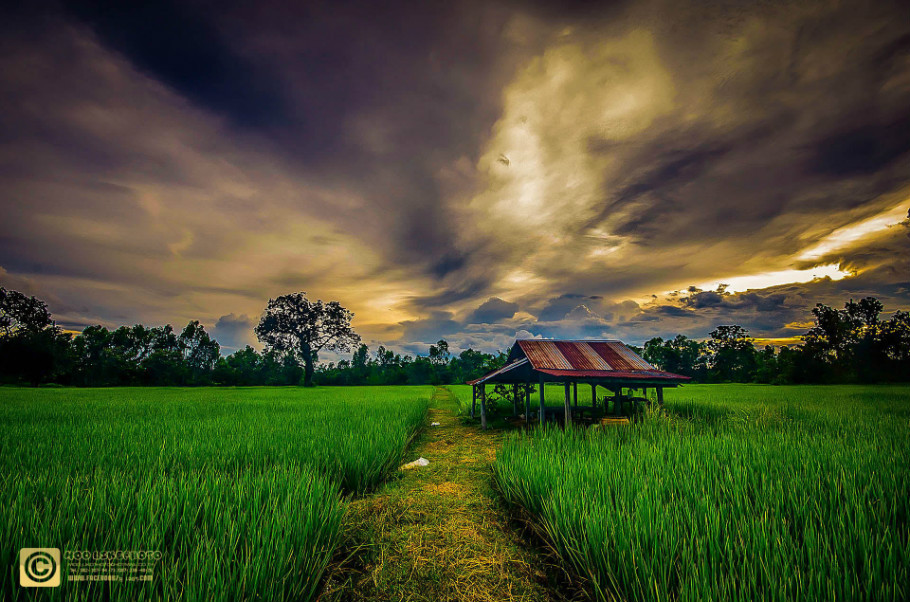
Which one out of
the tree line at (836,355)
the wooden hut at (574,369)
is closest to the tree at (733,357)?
the tree line at (836,355)

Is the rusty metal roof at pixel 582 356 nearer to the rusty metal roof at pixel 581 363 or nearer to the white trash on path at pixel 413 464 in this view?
the rusty metal roof at pixel 581 363

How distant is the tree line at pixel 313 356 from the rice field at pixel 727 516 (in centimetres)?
4063

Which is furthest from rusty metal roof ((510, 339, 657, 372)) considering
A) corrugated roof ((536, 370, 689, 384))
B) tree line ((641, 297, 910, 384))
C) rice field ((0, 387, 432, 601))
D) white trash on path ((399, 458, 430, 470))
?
tree line ((641, 297, 910, 384))

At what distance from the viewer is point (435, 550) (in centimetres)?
335

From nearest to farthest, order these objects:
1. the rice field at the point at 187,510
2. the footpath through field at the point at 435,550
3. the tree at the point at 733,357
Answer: the rice field at the point at 187,510 < the footpath through field at the point at 435,550 < the tree at the point at 733,357

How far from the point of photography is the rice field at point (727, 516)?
1897 millimetres

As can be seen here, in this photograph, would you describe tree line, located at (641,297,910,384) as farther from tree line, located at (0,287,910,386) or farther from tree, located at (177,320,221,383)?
tree, located at (177,320,221,383)

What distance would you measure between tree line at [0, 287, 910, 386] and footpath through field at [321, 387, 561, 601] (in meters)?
40.3

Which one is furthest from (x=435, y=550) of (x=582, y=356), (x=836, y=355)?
(x=836, y=355)

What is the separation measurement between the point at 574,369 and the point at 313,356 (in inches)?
2003

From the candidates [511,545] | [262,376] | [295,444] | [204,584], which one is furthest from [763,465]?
[262,376]

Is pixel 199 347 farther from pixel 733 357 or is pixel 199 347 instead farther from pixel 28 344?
pixel 733 357

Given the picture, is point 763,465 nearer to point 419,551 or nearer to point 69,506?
point 419,551

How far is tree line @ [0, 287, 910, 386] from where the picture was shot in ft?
132
